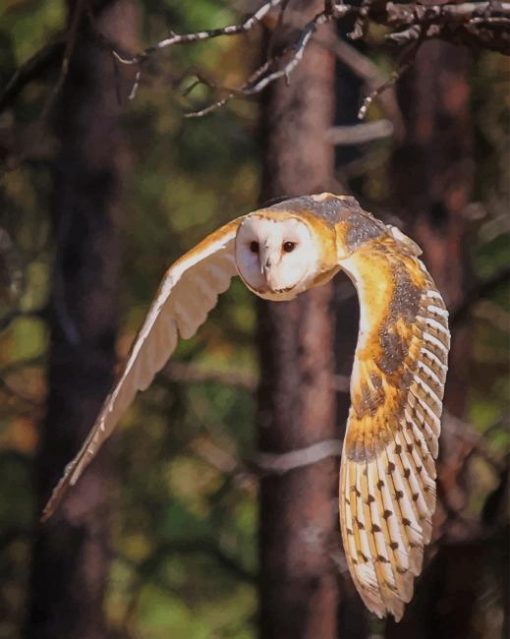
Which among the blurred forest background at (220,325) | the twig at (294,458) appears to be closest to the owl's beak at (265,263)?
the blurred forest background at (220,325)

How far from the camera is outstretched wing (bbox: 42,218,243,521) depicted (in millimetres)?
2107

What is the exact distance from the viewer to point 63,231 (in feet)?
17.0

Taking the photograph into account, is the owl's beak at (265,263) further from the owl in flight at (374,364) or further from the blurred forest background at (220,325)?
the blurred forest background at (220,325)

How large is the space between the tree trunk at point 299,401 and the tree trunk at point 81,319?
2.36 feet

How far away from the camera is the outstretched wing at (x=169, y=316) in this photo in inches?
83.0

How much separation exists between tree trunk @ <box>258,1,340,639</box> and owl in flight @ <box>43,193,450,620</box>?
8.19 feet

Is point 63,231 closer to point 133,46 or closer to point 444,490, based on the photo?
point 133,46

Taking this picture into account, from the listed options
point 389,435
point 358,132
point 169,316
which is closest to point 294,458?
point 358,132

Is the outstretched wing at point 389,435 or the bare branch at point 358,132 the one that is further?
the bare branch at point 358,132

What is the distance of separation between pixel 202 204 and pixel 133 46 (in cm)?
209

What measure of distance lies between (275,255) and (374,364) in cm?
19

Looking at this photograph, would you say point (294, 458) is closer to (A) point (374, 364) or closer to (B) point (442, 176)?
(B) point (442, 176)

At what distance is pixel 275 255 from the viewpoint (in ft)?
6.51

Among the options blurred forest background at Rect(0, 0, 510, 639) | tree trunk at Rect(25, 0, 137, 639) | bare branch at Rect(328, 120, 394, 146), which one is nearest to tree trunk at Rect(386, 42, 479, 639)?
blurred forest background at Rect(0, 0, 510, 639)
